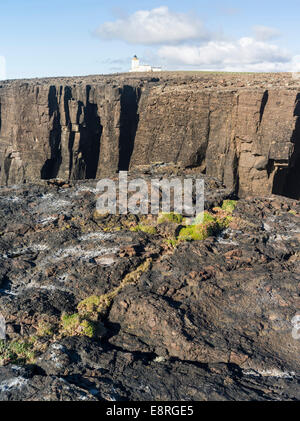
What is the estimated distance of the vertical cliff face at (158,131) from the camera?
18.0 m

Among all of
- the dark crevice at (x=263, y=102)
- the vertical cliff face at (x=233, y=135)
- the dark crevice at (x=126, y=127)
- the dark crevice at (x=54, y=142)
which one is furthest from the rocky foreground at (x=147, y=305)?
the dark crevice at (x=54, y=142)

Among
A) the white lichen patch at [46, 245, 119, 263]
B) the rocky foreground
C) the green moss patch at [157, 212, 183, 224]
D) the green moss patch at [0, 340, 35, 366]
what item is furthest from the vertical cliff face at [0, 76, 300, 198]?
the green moss patch at [0, 340, 35, 366]

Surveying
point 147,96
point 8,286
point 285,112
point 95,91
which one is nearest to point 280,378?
point 8,286

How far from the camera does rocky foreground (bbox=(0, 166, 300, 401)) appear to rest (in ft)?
19.8

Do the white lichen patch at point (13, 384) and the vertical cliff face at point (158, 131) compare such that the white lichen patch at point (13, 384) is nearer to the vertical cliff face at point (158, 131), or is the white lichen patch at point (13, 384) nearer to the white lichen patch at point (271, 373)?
the white lichen patch at point (271, 373)

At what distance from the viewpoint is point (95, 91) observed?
27.1 meters

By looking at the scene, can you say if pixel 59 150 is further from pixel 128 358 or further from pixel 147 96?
pixel 128 358

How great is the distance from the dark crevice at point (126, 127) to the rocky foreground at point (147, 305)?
1301 centimetres

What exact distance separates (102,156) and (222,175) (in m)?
9.13

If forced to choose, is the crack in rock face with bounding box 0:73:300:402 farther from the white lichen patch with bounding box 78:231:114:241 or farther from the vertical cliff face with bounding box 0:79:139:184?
the vertical cliff face with bounding box 0:79:139:184

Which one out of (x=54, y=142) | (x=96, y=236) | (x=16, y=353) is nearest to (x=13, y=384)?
(x=16, y=353)

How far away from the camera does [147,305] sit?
777cm
